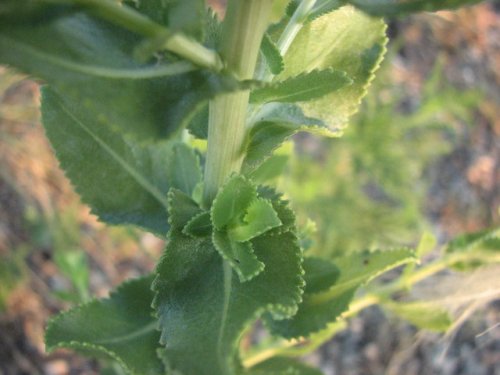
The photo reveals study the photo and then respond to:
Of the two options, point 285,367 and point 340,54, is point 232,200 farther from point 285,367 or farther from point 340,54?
point 285,367

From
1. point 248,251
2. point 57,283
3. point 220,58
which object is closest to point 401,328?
point 57,283

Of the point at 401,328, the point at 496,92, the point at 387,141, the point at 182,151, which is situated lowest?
the point at 401,328

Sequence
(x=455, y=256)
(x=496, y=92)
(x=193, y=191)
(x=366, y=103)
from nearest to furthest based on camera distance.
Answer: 1. (x=193, y=191)
2. (x=455, y=256)
3. (x=366, y=103)
4. (x=496, y=92)

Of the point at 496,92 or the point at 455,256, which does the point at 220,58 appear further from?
the point at 496,92

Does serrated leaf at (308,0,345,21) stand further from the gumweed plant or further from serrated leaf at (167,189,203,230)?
serrated leaf at (167,189,203,230)

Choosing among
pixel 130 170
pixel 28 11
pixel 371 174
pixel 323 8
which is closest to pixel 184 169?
pixel 130 170

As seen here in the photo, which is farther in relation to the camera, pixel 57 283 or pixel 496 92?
pixel 496 92

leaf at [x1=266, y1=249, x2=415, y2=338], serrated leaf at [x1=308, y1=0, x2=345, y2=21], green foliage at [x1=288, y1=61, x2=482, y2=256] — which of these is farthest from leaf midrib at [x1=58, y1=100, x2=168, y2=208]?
green foliage at [x1=288, y1=61, x2=482, y2=256]

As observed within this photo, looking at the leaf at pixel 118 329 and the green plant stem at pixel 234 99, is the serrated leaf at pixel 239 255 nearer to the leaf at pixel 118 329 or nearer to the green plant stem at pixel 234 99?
the green plant stem at pixel 234 99
